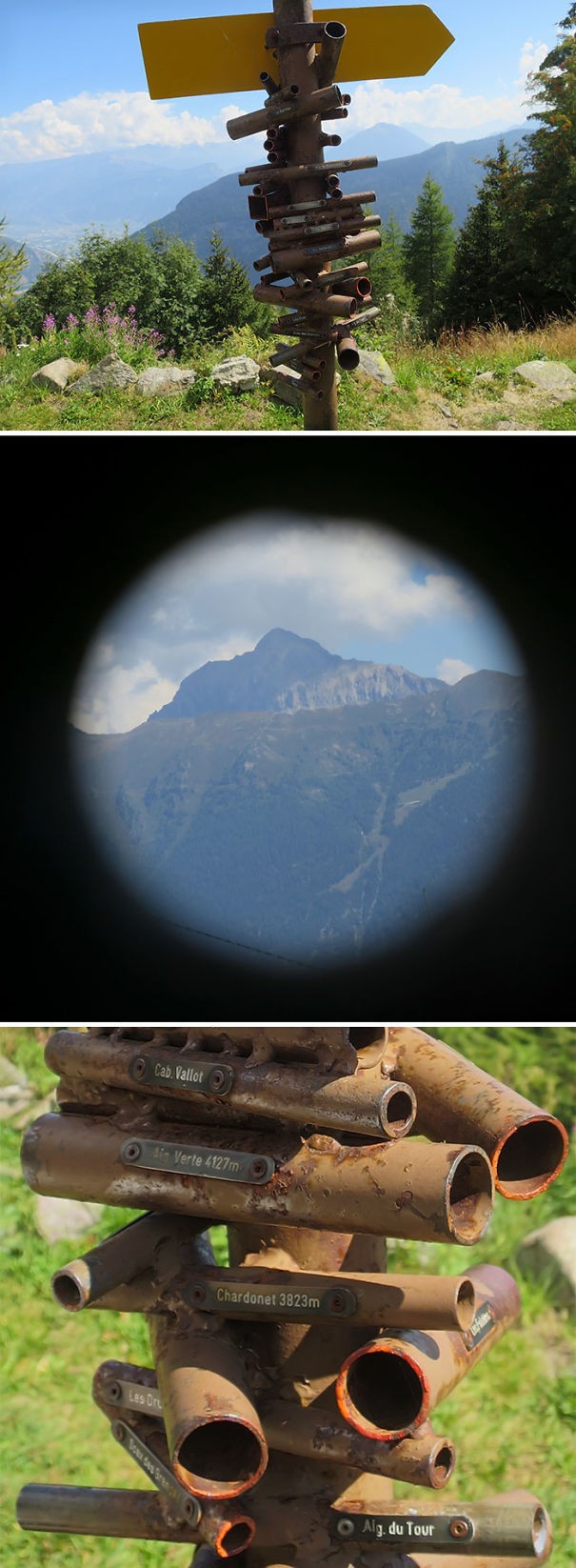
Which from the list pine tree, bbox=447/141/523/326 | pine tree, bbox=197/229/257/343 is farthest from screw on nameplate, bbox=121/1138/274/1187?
pine tree, bbox=197/229/257/343

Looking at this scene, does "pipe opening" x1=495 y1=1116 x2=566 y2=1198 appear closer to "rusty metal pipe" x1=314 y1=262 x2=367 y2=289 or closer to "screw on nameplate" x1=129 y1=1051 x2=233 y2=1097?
"screw on nameplate" x1=129 y1=1051 x2=233 y2=1097

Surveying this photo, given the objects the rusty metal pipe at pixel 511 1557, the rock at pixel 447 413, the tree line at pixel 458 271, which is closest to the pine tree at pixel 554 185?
the tree line at pixel 458 271

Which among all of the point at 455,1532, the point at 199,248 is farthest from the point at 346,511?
the point at 199,248

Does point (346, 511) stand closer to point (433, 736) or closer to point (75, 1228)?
point (433, 736)

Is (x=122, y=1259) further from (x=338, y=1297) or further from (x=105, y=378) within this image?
(x=105, y=378)

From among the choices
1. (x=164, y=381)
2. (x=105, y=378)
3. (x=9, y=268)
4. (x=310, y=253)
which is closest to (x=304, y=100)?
(x=310, y=253)

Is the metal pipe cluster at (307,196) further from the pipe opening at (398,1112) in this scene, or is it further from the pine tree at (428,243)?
the pine tree at (428,243)
